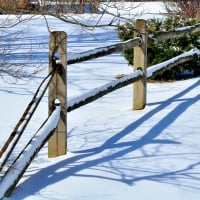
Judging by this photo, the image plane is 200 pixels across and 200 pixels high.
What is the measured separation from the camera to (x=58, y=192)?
13.6 feet

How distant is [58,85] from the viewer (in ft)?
16.4

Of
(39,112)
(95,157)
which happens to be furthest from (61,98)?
(39,112)

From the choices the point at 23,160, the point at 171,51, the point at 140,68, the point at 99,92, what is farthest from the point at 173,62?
the point at 23,160

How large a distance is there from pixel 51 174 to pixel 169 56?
545 cm

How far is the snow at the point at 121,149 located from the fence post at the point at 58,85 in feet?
0.36

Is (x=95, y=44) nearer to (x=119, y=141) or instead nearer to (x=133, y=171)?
(x=119, y=141)

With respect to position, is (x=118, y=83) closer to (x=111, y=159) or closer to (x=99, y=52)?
(x=99, y=52)

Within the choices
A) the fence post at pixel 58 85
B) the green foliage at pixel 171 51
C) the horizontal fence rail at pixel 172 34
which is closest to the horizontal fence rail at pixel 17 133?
the fence post at pixel 58 85

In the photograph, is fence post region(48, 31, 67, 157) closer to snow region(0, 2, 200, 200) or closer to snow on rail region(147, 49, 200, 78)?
snow region(0, 2, 200, 200)

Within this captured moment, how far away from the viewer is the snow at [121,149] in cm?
423

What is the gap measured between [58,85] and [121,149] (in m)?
0.79

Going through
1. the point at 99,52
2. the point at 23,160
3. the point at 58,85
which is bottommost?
the point at 23,160

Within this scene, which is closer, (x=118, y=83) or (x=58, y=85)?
(x=58, y=85)

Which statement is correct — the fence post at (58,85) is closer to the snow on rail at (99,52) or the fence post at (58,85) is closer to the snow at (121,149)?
the snow at (121,149)
